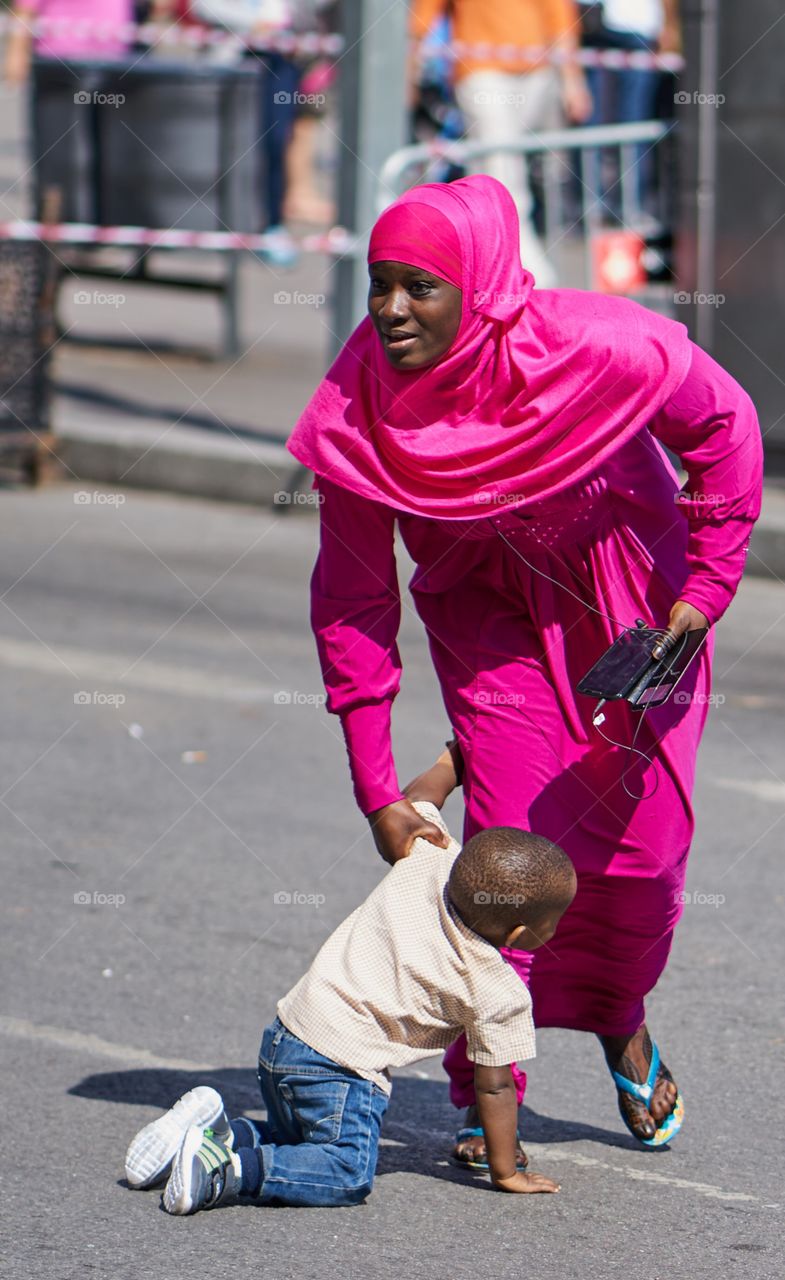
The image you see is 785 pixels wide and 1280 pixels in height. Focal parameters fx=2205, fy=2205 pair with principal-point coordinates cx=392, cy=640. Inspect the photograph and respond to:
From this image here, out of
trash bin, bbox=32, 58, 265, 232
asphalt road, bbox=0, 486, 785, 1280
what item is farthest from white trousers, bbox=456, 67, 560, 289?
asphalt road, bbox=0, 486, 785, 1280

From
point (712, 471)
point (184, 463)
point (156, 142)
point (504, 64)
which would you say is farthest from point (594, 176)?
point (712, 471)

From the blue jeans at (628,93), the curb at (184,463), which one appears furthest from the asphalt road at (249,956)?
the blue jeans at (628,93)

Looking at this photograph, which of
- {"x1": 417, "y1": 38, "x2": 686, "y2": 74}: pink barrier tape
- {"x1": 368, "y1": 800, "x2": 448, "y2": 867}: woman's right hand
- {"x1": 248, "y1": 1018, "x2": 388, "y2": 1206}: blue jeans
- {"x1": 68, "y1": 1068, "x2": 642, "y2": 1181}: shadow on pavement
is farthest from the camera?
{"x1": 417, "y1": 38, "x2": 686, "y2": 74}: pink barrier tape

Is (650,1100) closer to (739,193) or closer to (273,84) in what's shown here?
(739,193)

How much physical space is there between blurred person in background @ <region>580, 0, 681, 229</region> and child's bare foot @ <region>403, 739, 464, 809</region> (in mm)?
11103

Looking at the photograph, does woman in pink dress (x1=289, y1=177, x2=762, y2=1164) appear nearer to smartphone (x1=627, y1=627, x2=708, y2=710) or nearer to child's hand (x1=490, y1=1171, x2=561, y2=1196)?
smartphone (x1=627, y1=627, x2=708, y2=710)

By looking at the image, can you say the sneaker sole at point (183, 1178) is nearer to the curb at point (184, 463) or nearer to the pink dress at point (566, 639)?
the pink dress at point (566, 639)

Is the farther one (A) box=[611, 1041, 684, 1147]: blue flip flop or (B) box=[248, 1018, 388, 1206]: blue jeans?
(A) box=[611, 1041, 684, 1147]: blue flip flop

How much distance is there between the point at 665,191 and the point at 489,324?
1101 centimetres

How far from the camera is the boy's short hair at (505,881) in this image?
3.39 meters

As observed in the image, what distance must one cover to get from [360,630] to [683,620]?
0.54 metres

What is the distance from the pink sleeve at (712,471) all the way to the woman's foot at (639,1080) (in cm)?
82

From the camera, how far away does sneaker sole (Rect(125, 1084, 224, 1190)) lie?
3533 millimetres

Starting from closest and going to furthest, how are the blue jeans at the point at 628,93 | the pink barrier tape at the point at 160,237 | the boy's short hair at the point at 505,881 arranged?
the boy's short hair at the point at 505,881
the pink barrier tape at the point at 160,237
the blue jeans at the point at 628,93
